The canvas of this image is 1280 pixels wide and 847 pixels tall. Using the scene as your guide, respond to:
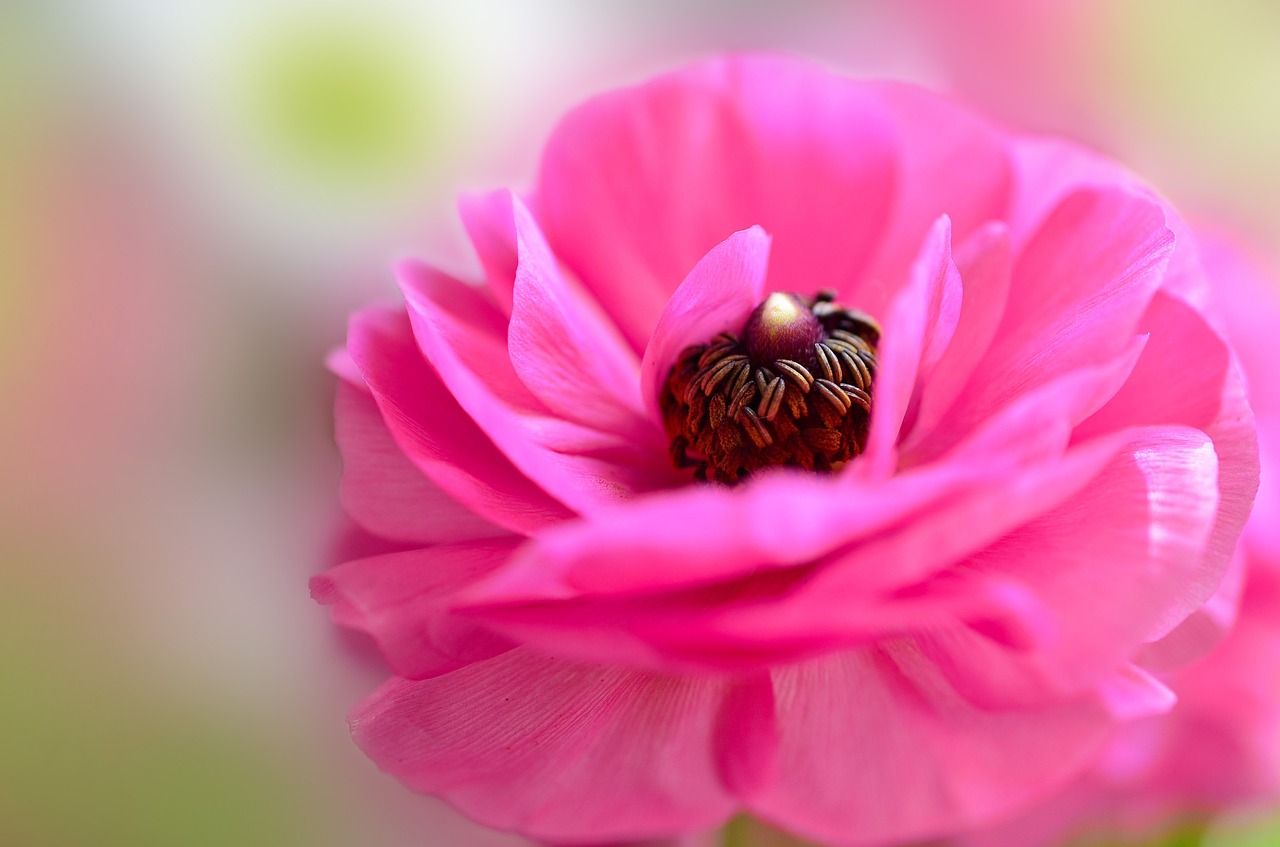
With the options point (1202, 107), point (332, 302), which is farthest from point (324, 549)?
point (1202, 107)

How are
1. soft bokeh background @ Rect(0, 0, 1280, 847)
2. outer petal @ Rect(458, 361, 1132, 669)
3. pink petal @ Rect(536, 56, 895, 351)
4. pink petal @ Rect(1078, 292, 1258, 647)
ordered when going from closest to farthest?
outer petal @ Rect(458, 361, 1132, 669) < pink petal @ Rect(1078, 292, 1258, 647) < pink petal @ Rect(536, 56, 895, 351) < soft bokeh background @ Rect(0, 0, 1280, 847)

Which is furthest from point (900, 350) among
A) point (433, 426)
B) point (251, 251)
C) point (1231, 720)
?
point (251, 251)

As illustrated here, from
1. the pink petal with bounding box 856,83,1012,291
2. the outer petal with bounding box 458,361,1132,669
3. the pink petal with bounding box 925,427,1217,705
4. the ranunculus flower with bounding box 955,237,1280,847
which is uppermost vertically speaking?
the pink petal with bounding box 856,83,1012,291

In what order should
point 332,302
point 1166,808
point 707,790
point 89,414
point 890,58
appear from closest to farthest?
point 707,790 → point 1166,808 → point 89,414 → point 332,302 → point 890,58

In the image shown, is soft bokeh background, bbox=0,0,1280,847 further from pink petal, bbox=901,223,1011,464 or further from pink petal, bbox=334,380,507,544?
pink petal, bbox=901,223,1011,464

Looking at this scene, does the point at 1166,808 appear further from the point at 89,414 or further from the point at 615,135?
the point at 89,414

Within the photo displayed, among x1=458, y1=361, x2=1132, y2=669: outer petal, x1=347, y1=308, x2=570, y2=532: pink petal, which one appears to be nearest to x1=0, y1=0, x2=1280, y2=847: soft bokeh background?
x1=347, y1=308, x2=570, y2=532: pink petal

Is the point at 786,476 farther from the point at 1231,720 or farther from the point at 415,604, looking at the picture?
the point at 1231,720
